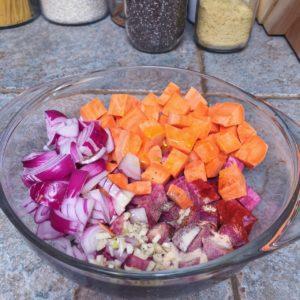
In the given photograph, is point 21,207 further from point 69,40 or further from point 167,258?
point 69,40

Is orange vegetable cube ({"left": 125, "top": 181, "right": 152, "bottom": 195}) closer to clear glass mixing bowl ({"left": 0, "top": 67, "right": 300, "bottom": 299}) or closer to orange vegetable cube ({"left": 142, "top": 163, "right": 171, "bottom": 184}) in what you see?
orange vegetable cube ({"left": 142, "top": 163, "right": 171, "bottom": 184})

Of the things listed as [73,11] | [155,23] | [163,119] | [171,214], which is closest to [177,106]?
[163,119]

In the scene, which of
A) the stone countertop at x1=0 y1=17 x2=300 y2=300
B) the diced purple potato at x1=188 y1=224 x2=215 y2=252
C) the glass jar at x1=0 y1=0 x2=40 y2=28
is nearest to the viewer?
the diced purple potato at x1=188 y1=224 x2=215 y2=252

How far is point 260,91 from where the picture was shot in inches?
53.9

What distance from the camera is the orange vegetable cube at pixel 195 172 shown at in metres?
0.87

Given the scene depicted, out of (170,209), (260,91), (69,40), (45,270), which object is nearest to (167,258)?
(170,209)

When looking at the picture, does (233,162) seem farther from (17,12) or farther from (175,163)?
(17,12)

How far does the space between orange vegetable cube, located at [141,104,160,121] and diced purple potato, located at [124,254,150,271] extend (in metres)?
0.36

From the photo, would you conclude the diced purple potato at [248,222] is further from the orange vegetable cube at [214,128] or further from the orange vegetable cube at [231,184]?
the orange vegetable cube at [214,128]

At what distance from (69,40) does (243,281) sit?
1.16 meters

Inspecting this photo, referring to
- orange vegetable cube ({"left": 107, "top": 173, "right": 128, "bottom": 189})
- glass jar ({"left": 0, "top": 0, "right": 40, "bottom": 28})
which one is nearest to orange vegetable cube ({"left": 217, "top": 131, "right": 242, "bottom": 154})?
orange vegetable cube ({"left": 107, "top": 173, "right": 128, "bottom": 189})

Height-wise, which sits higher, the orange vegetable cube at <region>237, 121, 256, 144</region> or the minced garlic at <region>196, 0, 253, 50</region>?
the orange vegetable cube at <region>237, 121, 256, 144</region>

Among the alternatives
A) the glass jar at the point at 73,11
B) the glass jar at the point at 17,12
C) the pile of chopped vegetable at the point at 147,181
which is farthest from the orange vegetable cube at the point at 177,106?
the glass jar at the point at 17,12

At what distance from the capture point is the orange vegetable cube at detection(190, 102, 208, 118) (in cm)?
96
